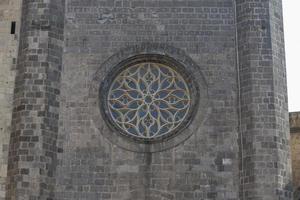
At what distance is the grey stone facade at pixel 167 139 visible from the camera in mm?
17156

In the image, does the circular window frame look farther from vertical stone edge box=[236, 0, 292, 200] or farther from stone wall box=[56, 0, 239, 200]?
vertical stone edge box=[236, 0, 292, 200]

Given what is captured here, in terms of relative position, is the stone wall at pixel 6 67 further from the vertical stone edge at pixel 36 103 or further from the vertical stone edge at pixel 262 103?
the vertical stone edge at pixel 262 103

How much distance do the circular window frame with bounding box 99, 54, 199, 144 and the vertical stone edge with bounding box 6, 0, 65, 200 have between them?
1.36 m

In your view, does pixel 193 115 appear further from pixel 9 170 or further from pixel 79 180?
pixel 9 170

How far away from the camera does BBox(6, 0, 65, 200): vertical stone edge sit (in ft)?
55.3

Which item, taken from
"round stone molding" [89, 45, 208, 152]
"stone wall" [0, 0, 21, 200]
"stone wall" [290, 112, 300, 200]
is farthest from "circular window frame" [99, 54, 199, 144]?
"stone wall" [290, 112, 300, 200]

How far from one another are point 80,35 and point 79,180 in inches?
172

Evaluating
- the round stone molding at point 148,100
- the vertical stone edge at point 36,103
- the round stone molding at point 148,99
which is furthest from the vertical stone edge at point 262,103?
the vertical stone edge at point 36,103

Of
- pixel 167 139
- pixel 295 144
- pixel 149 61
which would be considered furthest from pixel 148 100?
pixel 295 144

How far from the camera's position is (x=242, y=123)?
58.6ft

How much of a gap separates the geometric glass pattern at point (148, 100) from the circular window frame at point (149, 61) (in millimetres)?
82

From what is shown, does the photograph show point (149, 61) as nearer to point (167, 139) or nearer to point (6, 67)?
point (167, 139)

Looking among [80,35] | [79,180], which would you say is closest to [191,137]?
[79,180]

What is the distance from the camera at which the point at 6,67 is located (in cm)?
1853
